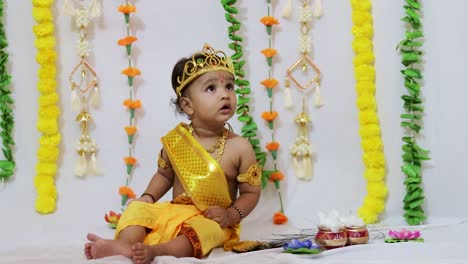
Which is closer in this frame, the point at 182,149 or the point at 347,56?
the point at 182,149

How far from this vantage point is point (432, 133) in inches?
99.0

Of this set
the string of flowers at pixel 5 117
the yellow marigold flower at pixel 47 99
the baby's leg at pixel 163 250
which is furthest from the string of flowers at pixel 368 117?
the string of flowers at pixel 5 117

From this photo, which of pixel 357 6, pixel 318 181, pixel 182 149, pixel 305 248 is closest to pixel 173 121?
pixel 182 149

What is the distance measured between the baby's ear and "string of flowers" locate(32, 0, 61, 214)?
0.69 metres

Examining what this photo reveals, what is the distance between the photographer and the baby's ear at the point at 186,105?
2283mm

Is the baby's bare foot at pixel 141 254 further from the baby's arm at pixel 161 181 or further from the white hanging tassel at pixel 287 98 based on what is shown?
the white hanging tassel at pixel 287 98

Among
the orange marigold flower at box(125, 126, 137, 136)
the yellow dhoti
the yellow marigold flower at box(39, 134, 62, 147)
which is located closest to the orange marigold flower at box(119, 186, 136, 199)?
the orange marigold flower at box(125, 126, 137, 136)

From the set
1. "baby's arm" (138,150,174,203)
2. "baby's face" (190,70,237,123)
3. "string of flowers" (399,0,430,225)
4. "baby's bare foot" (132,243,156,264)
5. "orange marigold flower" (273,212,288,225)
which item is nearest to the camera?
"baby's bare foot" (132,243,156,264)

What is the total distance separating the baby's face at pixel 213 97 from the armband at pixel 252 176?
0.65 ft

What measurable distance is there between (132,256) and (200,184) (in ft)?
1.53

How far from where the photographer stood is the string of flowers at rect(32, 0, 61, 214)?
106 inches

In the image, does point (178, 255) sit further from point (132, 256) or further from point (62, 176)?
point (62, 176)

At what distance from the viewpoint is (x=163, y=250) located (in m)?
1.83

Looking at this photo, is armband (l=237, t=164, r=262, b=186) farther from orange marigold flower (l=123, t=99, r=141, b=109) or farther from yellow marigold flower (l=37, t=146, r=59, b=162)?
yellow marigold flower (l=37, t=146, r=59, b=162)
